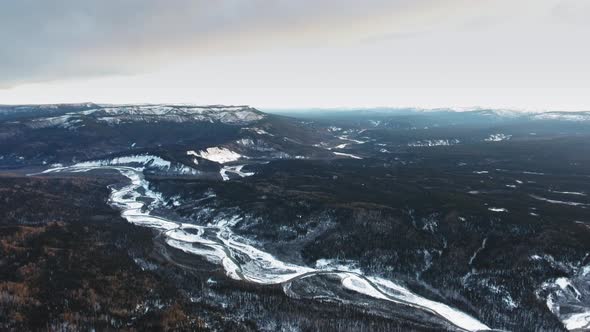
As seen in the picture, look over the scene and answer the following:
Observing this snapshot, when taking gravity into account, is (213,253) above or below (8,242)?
below

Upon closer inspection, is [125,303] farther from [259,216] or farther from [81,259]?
[259,216]

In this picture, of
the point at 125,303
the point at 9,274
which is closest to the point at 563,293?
the point at 125,303

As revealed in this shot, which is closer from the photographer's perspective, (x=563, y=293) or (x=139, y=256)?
(x=563, y=293)

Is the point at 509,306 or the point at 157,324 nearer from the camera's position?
the point at 157,324

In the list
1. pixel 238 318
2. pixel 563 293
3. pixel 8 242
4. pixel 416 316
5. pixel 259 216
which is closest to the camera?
pixel 238 318

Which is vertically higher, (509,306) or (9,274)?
(9,274)

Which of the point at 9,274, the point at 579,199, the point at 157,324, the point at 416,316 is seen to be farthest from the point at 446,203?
the point at 9,274

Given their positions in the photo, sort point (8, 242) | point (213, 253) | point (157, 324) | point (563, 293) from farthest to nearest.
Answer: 1. point (213, 253)
2. point (8, 242)
3. point (563, 293)
4. point (157, 324)

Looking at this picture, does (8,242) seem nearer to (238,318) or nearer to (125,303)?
(125,303)

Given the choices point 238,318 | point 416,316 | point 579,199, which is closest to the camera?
point 238,318
